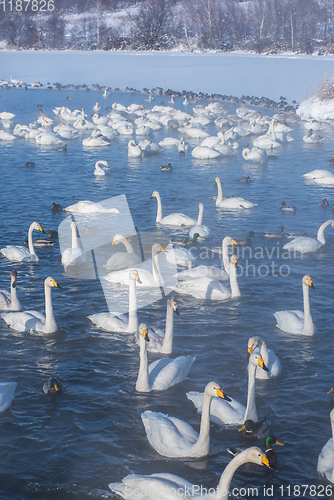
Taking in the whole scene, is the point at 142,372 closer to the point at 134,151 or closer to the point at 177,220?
the point at 177,220

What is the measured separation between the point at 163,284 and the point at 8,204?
9699 millimetres

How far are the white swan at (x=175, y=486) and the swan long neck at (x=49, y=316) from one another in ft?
16.0

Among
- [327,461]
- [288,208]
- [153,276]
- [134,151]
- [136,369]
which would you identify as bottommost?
[136,369]

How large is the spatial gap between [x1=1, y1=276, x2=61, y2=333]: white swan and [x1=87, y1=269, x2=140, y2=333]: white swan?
0.95m

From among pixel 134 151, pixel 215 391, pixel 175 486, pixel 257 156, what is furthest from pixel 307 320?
pixel 134 151

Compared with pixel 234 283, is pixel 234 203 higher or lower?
higher

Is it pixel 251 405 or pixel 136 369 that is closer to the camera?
pixel 251 405

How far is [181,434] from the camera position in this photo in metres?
8.37

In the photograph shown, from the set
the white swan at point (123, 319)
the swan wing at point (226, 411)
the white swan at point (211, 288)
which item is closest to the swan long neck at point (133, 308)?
the white swan at point (123, 319)

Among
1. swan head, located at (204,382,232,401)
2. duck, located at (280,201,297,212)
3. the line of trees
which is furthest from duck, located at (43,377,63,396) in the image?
the line of trees

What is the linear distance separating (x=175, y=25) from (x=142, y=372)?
100464 millimetres

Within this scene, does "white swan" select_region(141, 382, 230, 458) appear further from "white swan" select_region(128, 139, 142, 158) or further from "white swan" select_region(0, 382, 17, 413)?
"white swan" select_region(128, 139, 142, 158)

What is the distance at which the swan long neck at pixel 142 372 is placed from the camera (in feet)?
31.3

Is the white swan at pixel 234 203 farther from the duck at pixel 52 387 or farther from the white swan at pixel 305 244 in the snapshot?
the duck at pixel 52 387
